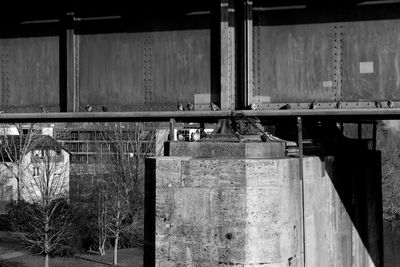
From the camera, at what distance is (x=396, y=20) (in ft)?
38.1

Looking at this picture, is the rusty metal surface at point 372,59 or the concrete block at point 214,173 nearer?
the concrete block at point 214,173

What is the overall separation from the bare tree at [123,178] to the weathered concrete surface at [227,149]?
103 ft

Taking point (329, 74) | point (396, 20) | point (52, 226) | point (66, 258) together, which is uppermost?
point (396, 20)

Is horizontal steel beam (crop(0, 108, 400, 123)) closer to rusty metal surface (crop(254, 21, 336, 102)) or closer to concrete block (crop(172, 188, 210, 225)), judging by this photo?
rusty metal surface (crop(254, 21, 336, 102))

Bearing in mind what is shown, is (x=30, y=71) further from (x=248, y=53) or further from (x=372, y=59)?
(x=372, y=59)

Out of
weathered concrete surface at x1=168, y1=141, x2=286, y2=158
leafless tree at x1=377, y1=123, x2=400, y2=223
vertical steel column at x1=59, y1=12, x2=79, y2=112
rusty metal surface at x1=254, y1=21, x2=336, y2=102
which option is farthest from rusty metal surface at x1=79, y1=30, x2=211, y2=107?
leafless tree at x1=377, y1=123, x2=400, y2=223

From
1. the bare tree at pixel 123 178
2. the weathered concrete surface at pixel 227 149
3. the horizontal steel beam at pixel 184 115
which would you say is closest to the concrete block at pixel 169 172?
the weathered concrete surface at pixel 227 149

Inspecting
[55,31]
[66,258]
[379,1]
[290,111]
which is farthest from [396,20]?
[66,258]

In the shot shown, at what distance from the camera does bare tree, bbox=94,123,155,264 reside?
1693 inches

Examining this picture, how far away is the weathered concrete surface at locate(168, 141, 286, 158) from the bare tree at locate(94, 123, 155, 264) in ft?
103

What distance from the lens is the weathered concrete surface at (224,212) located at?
982 cm

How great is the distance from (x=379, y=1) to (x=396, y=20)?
1.58ft

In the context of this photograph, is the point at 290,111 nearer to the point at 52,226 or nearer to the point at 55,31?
the point at 55,31

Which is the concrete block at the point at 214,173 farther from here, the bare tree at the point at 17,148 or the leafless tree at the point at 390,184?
the leafless tree at the point at 390,184
